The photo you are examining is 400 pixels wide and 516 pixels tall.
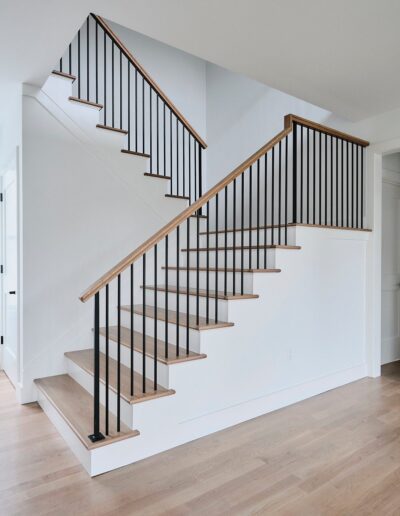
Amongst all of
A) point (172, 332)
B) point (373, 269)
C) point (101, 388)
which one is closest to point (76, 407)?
point (101, 388)

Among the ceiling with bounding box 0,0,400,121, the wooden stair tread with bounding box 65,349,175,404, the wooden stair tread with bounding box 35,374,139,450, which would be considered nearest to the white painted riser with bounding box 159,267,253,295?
the wooden stair tread with bounding box 65,349,175,404

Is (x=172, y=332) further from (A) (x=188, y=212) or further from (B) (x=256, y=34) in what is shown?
(B) (x=256, y=34)

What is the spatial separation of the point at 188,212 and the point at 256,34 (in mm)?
1197

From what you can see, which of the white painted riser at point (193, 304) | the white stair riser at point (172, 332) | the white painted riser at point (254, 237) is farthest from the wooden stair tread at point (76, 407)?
the white painted riser at point (254, 237)

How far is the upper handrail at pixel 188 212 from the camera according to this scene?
2197 millimetres

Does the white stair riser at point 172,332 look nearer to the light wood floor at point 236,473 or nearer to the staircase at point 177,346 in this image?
the staircase at point 177,346

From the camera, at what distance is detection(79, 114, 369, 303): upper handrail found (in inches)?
86.5

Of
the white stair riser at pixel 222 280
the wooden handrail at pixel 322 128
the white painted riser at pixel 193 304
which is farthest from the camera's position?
the wooden handrail at pixel 322 128

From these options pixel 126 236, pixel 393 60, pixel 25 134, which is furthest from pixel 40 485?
pixel 393 60

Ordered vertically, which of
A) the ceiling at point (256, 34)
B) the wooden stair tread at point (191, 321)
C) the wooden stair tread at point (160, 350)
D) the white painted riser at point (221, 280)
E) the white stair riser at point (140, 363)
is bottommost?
the white stair riser at point (140, 363)

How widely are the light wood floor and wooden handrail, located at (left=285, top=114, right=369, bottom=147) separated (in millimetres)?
2435

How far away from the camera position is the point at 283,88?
3.16 m

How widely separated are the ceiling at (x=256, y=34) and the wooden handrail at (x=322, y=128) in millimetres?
248

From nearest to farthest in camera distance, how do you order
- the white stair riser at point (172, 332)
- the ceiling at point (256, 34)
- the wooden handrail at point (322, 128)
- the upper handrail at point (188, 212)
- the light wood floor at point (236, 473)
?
the light wood floor at point (236, 473) < the ceiling at point (256, 34) < the upper handrail at point (188, 212) < the white stair riser at point (172, 332) < the wooden handrail at point (322, 128)
